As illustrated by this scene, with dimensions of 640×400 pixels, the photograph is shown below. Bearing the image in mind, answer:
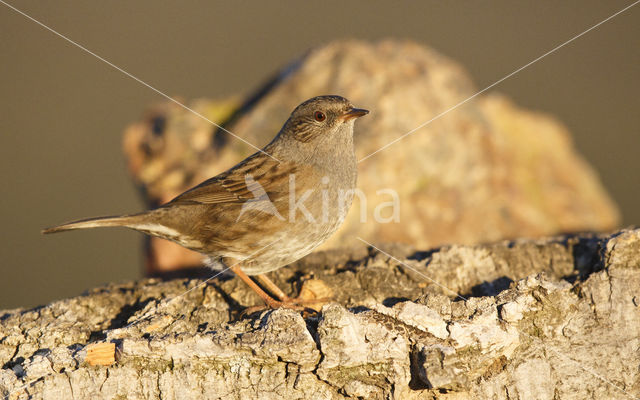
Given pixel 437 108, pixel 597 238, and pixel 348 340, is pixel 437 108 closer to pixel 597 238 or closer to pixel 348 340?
pixel 597 238

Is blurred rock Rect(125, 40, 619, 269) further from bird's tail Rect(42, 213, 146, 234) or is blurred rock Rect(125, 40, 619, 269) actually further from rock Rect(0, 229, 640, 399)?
rock Rect(0, 229, 640, 399)

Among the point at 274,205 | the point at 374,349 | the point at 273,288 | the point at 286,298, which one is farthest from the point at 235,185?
the point at 374,349

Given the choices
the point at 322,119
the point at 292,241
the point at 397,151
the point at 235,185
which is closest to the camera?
the point at 292,241

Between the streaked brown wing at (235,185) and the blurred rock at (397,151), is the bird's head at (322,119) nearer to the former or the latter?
the streaked brown wing at (235,185)

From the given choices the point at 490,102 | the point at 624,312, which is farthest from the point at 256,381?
the point at 490,102

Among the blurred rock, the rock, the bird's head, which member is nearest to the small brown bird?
the bird's head
